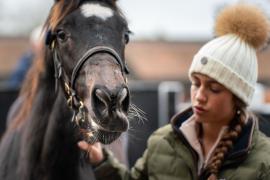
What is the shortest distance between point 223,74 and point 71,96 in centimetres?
72

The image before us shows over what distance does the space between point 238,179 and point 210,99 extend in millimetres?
400

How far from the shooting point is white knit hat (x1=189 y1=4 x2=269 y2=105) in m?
3.52

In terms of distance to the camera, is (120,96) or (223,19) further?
(223,19)

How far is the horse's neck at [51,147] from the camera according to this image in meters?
3.62

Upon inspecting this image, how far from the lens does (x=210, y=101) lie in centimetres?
350

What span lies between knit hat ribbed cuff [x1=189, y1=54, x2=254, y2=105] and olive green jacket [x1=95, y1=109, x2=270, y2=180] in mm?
155

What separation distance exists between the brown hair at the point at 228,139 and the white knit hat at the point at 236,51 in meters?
0.06

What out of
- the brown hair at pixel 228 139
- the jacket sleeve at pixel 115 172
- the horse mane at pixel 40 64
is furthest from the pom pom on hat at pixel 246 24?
the jacket sleeve at pixel 115 172

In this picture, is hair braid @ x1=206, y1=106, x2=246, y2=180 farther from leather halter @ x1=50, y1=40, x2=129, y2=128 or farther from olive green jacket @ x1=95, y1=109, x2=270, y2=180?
leather halter @ x1=50, y1=40, x2=129, y2=128

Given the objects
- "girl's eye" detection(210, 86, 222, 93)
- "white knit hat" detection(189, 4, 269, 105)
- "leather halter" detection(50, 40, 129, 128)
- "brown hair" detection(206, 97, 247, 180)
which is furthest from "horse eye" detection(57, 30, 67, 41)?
"brown hair" detection(206, 97, 247, 180)

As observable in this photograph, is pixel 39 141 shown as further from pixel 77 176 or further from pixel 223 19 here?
pixel 223 19

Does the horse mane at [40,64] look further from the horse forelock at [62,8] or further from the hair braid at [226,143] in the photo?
the hair braid at [226,143]

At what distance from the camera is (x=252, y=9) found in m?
3.64

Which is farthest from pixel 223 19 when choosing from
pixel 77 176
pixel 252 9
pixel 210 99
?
pixel 77 176
